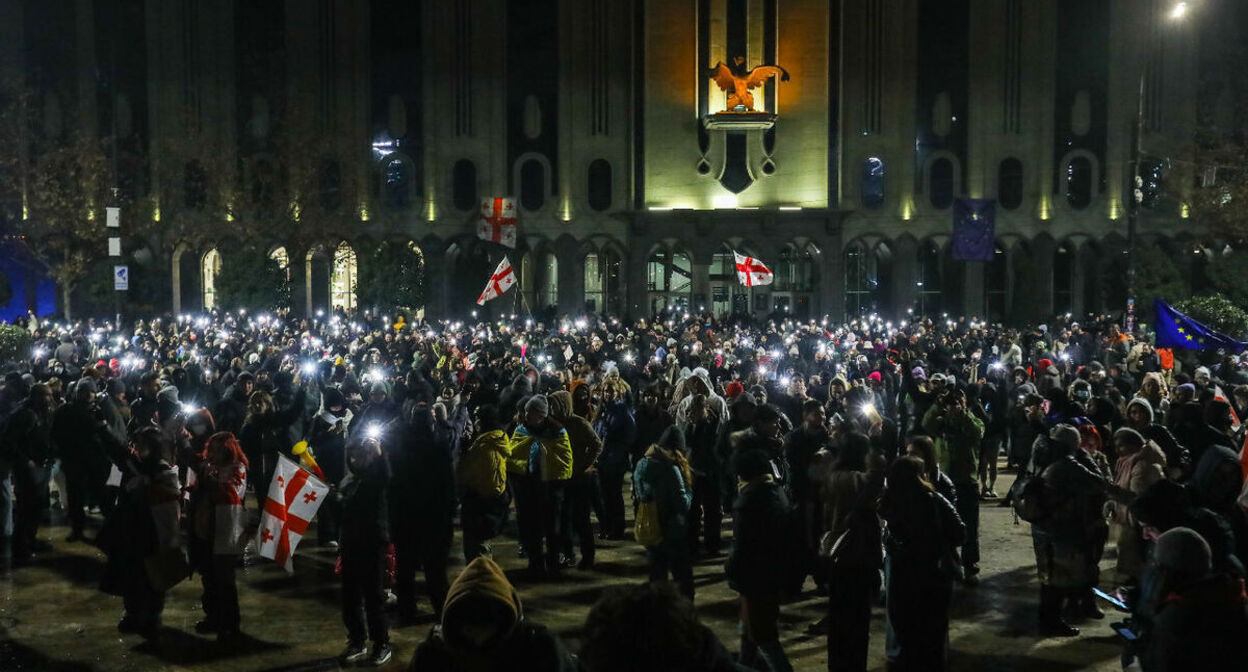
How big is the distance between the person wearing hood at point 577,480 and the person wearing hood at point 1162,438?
456 cm

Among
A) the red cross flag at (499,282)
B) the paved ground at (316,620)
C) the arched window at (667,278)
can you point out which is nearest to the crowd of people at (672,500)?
the paved ground at (316,620)

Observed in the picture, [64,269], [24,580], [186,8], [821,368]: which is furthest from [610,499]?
[186,8]

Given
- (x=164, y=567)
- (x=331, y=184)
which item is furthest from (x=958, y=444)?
(x=331, y=184)

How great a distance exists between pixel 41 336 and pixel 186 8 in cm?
2081

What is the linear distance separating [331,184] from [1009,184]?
25.9 metres

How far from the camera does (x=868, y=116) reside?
4175 centimetres

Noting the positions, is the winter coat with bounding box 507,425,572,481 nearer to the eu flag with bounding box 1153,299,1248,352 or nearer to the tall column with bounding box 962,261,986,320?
the eu flag with bounding box 1153,299,1248,352

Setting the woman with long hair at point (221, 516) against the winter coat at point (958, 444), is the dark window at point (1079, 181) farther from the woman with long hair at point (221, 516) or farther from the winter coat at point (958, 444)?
the woman with long hair at point (221, 516)

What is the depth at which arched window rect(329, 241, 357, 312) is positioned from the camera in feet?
142

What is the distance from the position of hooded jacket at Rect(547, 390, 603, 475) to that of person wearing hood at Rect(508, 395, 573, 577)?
79 millimetres

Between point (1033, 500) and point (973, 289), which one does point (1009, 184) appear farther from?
point (1033, 500)

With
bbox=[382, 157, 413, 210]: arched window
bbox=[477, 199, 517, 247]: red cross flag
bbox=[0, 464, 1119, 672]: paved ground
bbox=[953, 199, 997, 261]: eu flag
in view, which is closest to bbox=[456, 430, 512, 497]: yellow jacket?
bbox=[0, 464, 1119, 672]: paved ground

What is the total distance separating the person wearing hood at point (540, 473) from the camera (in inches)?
378

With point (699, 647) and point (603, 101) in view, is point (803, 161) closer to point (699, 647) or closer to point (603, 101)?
point (603, 101)
